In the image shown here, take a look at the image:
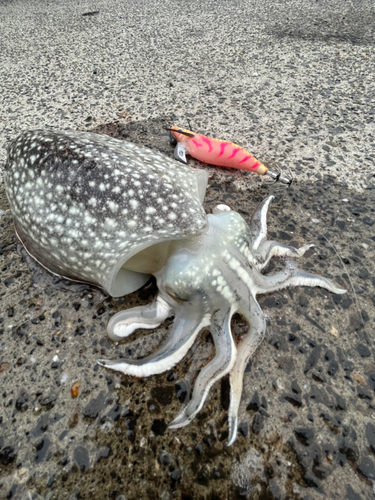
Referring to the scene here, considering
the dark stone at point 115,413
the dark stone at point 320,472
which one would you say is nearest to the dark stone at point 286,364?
the dark stone at point 320,472

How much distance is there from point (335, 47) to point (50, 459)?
582cm

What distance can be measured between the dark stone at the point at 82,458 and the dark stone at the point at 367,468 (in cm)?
136

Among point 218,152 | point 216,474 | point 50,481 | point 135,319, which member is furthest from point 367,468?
point 218,152

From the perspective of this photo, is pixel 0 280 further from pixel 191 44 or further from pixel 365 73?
pixel 365 73

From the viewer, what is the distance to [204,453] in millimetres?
1648

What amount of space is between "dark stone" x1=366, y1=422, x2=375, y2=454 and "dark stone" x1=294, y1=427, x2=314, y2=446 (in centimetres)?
28

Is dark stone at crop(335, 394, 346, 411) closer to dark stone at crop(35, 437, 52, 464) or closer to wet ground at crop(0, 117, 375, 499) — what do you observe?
wet ground at crop(0, 117, 375, 499)

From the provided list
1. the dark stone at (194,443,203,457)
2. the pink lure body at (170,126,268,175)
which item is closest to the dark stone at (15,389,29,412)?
the dark stone at (194,443,203,457)

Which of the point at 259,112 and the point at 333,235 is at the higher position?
the point at 259,112

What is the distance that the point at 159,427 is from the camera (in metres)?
1.73

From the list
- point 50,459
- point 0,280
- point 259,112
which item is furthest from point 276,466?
point 259,112

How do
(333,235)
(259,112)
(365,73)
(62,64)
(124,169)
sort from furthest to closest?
1. (62,64)
2. (365,73)
3. (259,112)
4. (333,235)
5. (124,169)

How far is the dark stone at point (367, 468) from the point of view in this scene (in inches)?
61.9

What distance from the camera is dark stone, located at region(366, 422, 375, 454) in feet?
5.43
